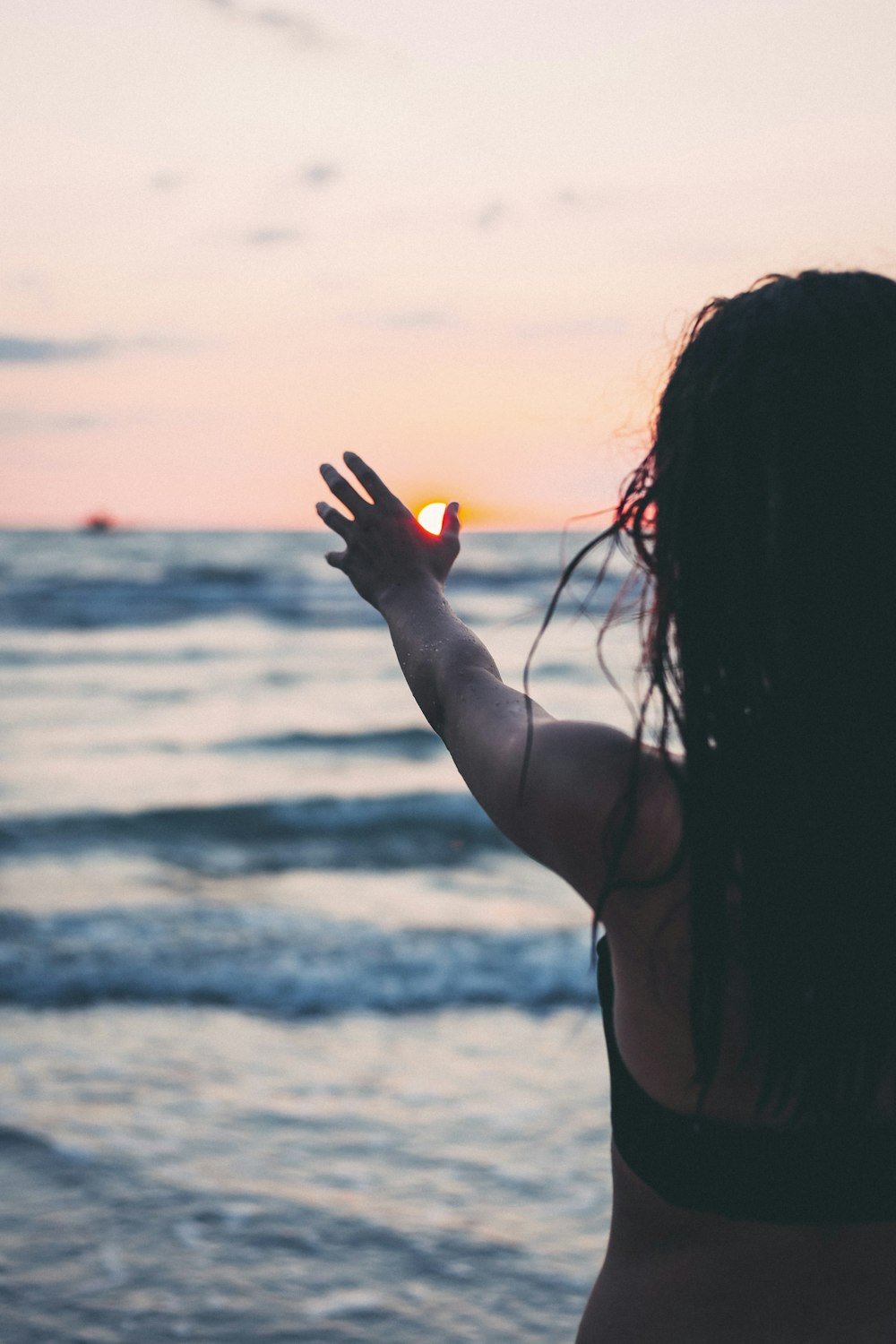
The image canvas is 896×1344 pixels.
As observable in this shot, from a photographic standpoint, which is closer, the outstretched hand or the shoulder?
the shoulder

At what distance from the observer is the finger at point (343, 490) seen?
5.30 ft

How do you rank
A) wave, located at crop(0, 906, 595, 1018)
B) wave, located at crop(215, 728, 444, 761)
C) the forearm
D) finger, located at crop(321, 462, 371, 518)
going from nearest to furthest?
the forearm → finger, located at crop(321, 462, 371, 518) → wave, located at crop(0, 906, 595, 1018) → wave, located at crop(215, 728, 444, 761)

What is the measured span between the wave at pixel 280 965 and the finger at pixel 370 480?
4324 millimetres

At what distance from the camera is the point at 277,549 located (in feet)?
137

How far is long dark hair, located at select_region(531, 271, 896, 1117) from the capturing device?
115 centimetres

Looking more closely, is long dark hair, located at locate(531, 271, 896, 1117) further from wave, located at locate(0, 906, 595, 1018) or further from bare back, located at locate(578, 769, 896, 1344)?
wave, located at locate(0, 906, 595, 1018)

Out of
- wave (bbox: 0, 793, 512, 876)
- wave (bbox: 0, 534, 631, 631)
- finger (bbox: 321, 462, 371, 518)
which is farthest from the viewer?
wave (bbox: 0, 534, 631, 631)

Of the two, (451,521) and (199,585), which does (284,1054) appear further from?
(199,585)

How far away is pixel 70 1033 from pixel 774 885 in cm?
465

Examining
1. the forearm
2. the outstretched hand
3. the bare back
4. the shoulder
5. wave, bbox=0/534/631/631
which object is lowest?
the bare back

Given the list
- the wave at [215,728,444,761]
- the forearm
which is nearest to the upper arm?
the forearm

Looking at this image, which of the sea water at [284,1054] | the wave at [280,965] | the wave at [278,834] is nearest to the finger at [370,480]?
the sea water at [284,1054]

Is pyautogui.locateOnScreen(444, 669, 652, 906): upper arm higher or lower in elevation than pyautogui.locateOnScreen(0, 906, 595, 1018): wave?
higher

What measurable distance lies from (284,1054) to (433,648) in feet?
13.1
